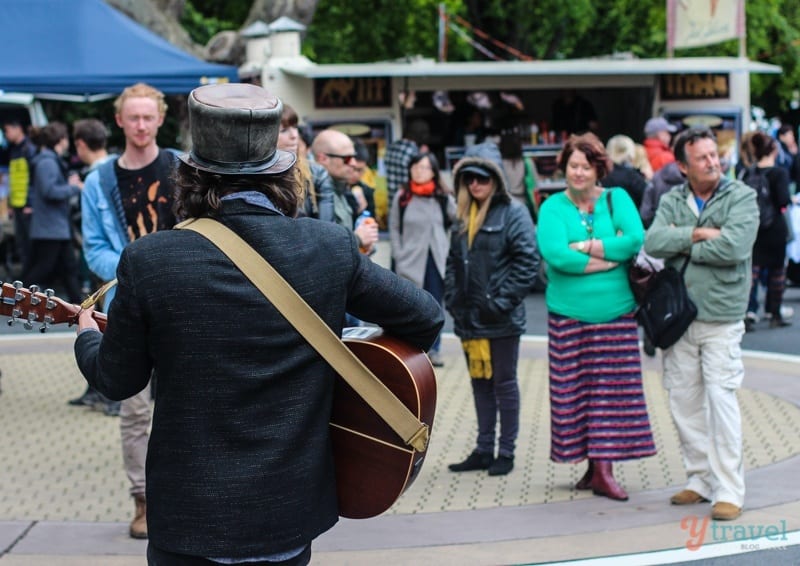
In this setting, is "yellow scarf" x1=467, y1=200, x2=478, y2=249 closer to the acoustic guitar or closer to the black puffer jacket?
the black puffer jacket

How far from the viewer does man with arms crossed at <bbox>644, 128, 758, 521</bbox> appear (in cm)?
628

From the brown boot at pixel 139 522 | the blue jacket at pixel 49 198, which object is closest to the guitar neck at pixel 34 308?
the brown boot at pixel 139 522

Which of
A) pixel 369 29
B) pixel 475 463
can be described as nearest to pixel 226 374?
pixel 475 463

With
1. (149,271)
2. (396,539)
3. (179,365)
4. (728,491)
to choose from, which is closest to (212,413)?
(179,365)

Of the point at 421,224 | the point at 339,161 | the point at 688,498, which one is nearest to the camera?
the point at 688,498

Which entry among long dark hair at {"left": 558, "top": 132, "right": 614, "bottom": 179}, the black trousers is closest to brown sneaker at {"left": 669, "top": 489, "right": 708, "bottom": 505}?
long dark hair at {"left": 558, "top": 132, "right": 614, "bottom": 179}

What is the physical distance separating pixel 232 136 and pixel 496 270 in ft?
13.4

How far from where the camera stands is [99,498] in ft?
22.9

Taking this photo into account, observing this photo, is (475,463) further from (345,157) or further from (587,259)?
(345,157)

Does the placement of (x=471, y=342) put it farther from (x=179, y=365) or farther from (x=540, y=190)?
(x=540, y=190)

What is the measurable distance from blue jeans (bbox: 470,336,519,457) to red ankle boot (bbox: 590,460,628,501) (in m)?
0.65

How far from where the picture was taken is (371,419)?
347 cm

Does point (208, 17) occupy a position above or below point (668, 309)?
Answer: above

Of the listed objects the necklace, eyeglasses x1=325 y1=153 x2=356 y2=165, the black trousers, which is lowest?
the black trousers
